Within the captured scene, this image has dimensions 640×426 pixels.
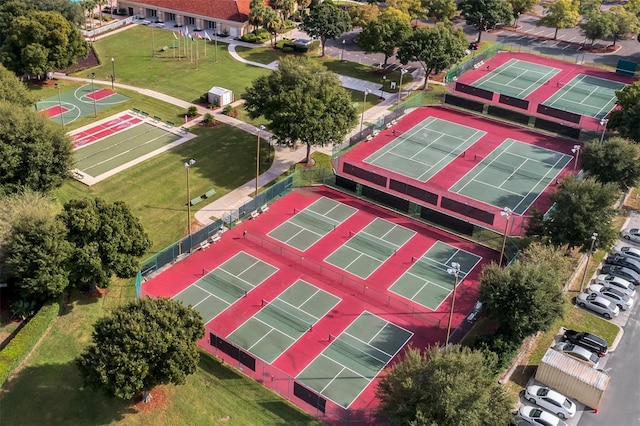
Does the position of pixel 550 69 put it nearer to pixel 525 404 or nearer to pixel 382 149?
pixel 382 149

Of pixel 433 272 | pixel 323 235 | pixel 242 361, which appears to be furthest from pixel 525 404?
pixel 323 235

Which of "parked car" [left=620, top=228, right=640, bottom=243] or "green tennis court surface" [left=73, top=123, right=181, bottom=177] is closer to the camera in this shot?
"parked car" [left=620, top=228, right=640, bottom=243]

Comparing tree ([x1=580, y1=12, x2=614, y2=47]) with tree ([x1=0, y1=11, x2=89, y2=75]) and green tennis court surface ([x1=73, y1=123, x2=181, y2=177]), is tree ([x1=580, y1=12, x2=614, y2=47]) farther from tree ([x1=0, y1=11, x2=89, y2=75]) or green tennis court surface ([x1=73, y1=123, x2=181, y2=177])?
tree ([x1=0, y1=11, x2=89, y2=75])

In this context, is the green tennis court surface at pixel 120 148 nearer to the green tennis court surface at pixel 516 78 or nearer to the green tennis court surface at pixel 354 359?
the green tennis court surface at pixel 354 359

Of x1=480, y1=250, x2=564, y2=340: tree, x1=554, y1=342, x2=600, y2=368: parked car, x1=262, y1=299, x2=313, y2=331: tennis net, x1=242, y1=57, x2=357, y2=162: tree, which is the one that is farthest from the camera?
x1=242, y1=57, x2=357, y2=162: tree

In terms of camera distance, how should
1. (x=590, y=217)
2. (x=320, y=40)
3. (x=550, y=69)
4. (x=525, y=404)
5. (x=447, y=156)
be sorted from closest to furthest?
1. (x=525, y=404)
2. (x=590, y=217)
3. (x=447, y=156)
4. (x=550, y=69)
5. (x=320, y=40)

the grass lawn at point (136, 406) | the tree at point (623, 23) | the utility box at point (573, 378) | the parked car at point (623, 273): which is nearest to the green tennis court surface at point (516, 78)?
the tree at point (623, 23)

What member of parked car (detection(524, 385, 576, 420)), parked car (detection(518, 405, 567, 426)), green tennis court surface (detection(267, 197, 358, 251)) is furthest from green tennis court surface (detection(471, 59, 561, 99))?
parked car (detection(518, 405, 567, 426))
